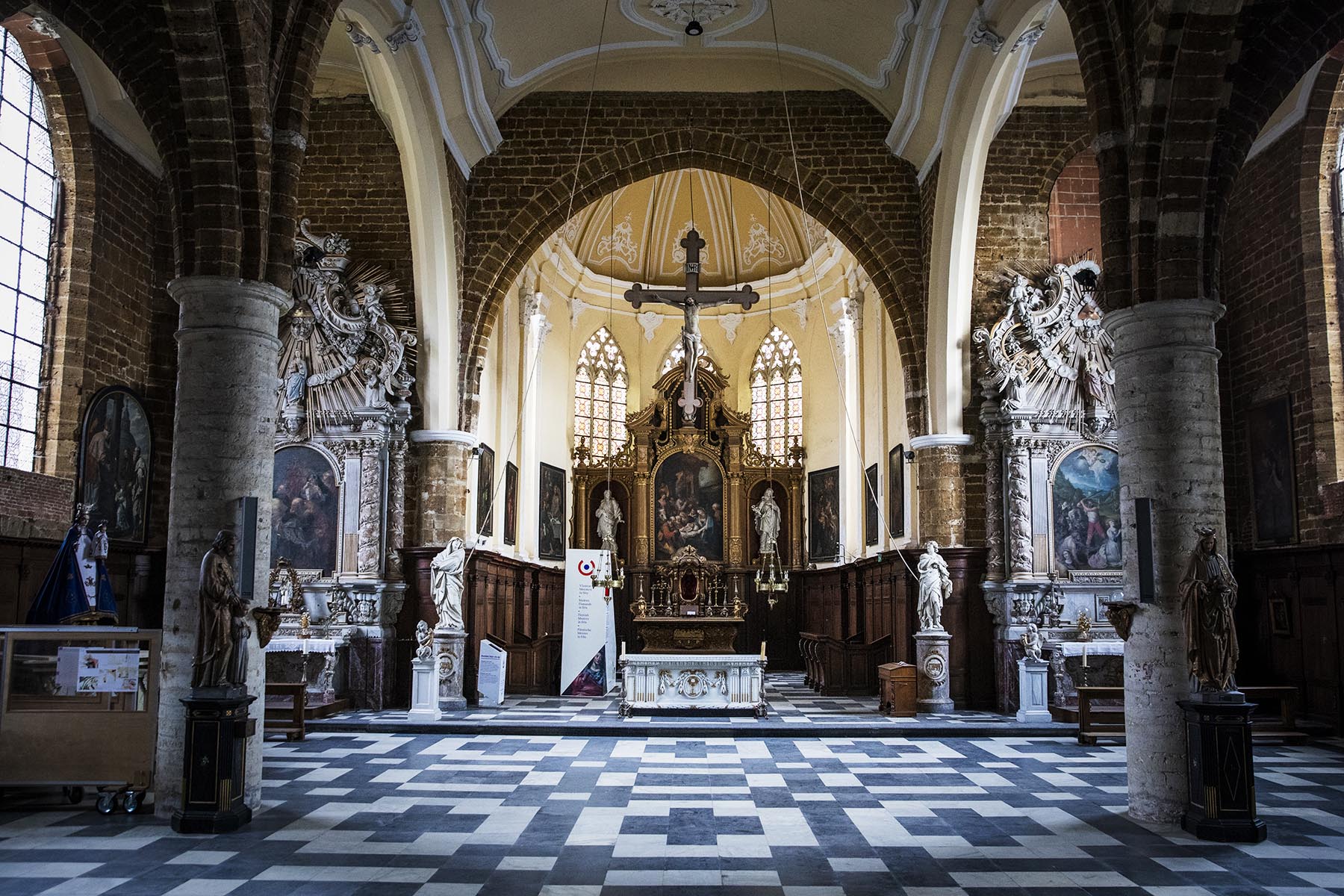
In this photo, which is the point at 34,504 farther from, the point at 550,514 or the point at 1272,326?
the point at 1272,326

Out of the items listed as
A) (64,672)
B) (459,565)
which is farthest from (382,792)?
(459,565)

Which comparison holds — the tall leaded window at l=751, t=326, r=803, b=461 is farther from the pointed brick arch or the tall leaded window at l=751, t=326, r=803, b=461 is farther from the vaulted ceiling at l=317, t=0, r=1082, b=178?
the vaulted ceiling at l=317, t=0, r=1082, b=178

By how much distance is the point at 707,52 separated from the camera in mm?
17422

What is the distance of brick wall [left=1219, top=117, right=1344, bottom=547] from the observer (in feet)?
48.6

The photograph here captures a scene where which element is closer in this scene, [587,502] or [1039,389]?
[1039,389]

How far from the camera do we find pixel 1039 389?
16156 millimetres

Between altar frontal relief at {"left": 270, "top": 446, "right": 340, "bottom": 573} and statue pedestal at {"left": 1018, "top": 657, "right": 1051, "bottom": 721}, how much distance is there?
9.74m

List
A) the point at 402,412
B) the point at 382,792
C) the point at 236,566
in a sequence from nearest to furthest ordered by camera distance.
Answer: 1. the point at 236,566
2. the point at 382,792
3. the point at 402,412

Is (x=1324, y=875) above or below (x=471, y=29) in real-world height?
below

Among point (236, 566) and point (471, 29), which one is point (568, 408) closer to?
point (471, 29)

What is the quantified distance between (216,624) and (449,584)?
7333 mm

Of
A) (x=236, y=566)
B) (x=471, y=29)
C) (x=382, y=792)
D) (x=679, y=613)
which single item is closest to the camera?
(x=236, y=566)

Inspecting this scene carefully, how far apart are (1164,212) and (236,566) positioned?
25.8ft

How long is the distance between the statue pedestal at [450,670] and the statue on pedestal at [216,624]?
24.7 ft
